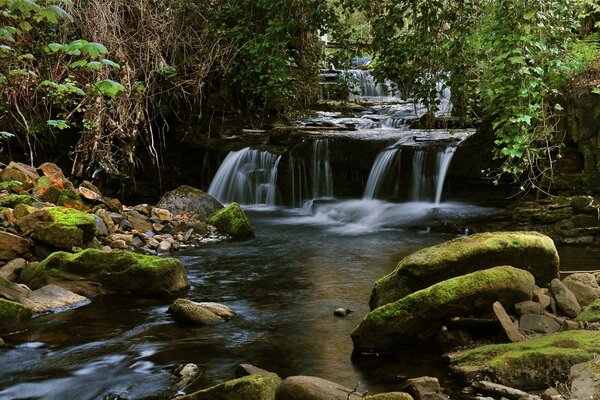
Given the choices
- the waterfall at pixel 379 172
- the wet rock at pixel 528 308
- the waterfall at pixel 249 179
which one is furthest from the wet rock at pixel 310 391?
the waterfall at pixel 249 179

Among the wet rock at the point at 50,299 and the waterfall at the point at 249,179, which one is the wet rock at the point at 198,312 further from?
the waterfall at the point at 249,179

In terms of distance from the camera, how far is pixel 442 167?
1056 centimetres

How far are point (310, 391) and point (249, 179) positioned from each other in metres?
9.41

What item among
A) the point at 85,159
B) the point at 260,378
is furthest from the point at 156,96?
the point at 260,378

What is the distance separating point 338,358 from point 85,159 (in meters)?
8.05

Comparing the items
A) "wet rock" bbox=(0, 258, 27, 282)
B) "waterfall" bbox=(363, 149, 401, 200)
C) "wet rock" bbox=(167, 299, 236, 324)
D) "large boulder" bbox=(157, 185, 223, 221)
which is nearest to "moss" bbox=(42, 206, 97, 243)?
"wet rock" bbox=(0, 258, 27, 282)

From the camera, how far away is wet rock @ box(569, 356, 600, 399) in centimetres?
300

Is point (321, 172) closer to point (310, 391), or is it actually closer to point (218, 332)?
point (218, 332)

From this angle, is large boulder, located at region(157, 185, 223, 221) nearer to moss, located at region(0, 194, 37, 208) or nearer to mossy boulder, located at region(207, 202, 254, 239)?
mossy boulder, located at region(207, 202, 254, 239)

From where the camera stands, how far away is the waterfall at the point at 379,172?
11141 millimetres

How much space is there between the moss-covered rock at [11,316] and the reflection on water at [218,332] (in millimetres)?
118

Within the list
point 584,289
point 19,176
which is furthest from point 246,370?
point 19,176

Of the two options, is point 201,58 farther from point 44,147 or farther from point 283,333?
point 283,333

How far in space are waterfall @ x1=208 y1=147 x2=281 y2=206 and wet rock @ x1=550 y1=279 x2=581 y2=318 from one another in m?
8.10
